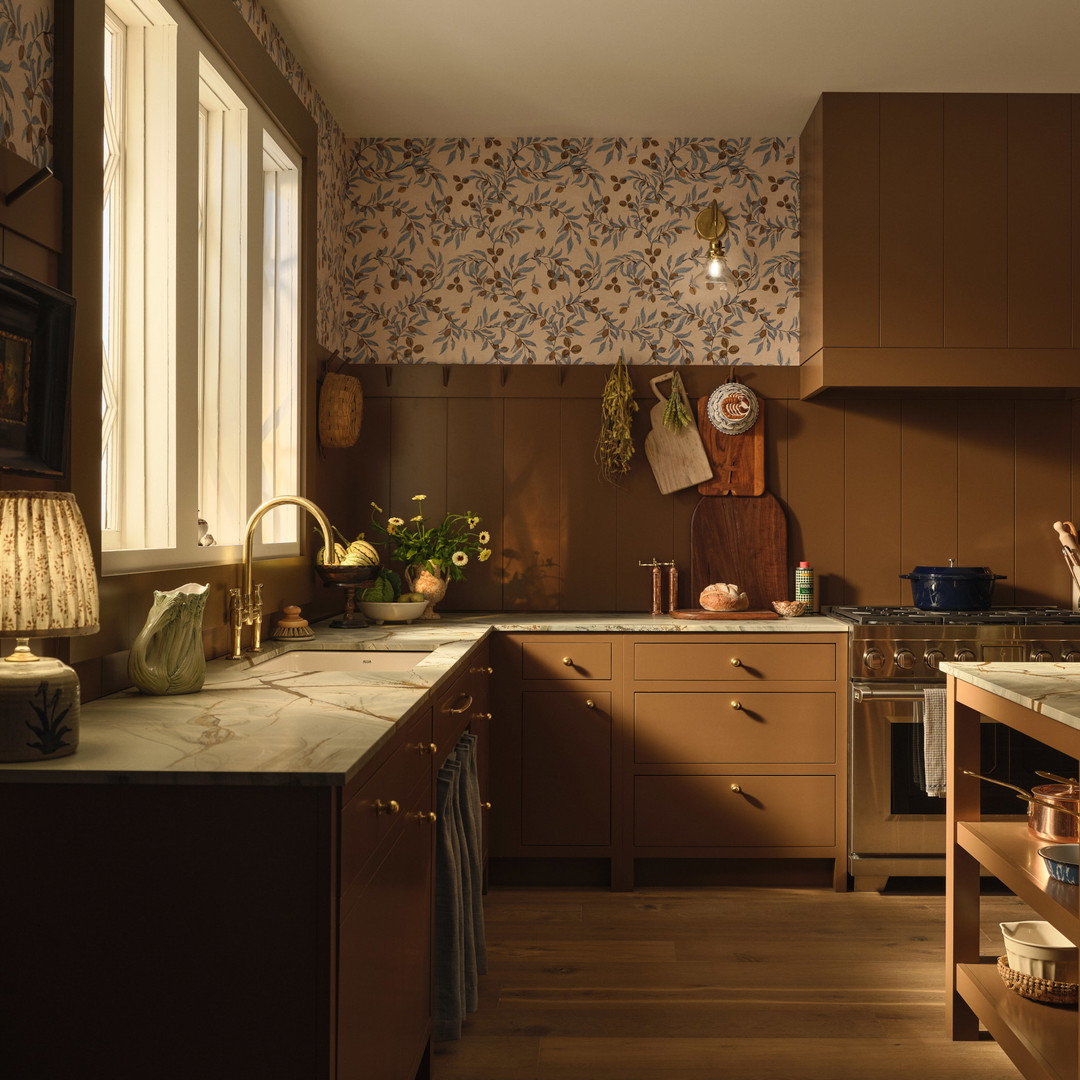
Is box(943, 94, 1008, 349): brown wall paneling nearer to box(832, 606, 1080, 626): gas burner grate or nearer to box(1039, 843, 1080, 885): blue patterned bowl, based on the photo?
box(832, 606, 1080, 626): gas burner grate

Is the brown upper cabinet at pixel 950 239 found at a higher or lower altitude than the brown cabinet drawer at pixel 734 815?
higher

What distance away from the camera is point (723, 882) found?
343 cm

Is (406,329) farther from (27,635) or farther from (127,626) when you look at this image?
(27,635)

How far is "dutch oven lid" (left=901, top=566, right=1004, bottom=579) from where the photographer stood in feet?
11.5

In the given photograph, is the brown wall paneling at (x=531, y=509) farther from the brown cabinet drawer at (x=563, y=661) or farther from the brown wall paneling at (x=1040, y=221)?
the brown wall paneling at (x=1040, y=221)

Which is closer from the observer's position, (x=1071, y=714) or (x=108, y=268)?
(x=1071, y=714)

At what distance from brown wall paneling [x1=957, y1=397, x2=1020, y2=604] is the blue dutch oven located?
1.09ft

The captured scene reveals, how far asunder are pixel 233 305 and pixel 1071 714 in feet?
7.41

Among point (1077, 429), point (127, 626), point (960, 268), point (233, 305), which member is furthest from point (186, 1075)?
point (1077, 429)

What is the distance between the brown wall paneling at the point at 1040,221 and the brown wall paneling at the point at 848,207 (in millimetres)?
475

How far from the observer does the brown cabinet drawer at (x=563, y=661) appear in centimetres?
338

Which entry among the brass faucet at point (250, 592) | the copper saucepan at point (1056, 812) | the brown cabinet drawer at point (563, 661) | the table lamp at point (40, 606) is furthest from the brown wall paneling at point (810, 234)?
the table lamp at point (40, 606)

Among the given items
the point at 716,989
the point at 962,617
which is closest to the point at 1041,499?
the point at 962,617

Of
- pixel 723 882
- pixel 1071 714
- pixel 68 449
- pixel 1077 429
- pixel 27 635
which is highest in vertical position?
pixel 1077 429
